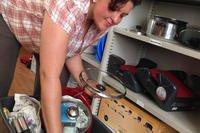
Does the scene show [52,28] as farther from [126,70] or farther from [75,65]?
[126,70]

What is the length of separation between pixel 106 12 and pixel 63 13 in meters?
0.13

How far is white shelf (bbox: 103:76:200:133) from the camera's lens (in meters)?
1.03

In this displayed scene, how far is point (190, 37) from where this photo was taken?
109 cm

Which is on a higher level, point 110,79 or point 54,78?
point 54,78

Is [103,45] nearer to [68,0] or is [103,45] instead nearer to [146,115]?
[146,115]

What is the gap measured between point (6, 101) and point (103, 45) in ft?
2.89

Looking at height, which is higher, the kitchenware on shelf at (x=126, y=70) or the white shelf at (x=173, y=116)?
the kitchenware on shelf at (x=126, y=70)

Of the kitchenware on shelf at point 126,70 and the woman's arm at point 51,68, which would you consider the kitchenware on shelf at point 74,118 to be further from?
the kitchenware on shelf at point 126,70

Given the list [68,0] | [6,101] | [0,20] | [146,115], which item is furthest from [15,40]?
[146,115]

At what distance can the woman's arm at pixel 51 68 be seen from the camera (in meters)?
0.72

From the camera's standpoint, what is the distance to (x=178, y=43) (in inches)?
45.4

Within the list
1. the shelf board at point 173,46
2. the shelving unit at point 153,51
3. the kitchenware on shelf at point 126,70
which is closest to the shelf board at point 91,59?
the shelving unit at point 153,51

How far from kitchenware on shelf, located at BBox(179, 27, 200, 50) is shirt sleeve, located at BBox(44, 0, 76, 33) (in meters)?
0.54

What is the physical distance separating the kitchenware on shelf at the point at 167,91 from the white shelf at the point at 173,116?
0.02m
